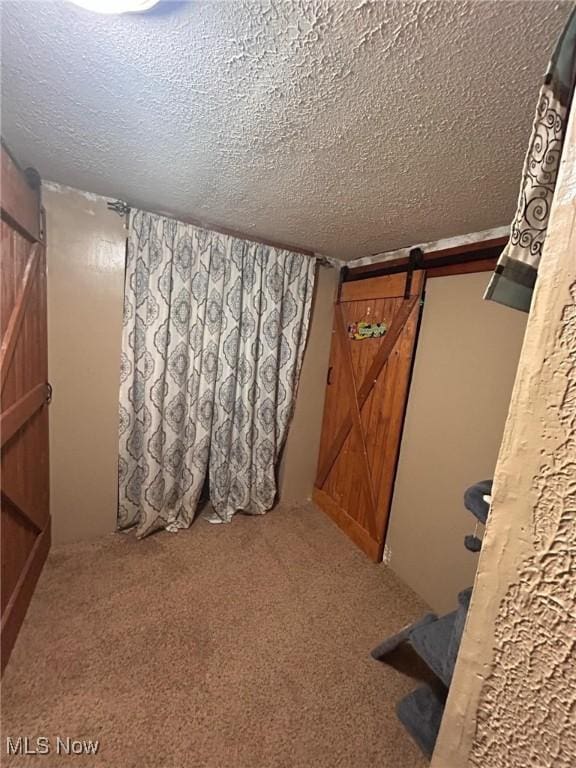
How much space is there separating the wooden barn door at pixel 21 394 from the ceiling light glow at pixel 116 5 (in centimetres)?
87

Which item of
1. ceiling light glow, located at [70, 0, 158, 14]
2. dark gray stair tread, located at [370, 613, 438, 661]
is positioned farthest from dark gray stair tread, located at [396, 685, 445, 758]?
ceiling light glow, located at [70, 0, 158, 14]

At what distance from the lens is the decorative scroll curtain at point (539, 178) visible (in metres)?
0.58

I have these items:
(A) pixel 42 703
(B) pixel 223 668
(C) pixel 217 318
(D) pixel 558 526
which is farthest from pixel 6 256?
(B) pixel 223 668

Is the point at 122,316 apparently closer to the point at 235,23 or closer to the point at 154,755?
the point at 235,23

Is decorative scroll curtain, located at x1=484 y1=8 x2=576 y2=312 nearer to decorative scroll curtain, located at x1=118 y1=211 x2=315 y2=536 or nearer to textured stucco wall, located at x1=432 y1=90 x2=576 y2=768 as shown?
textured stucco wall, located at x1=432 y1=90 x2=576 y2=768

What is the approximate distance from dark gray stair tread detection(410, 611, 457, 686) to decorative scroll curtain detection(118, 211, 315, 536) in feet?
5.35

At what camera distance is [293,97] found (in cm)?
98

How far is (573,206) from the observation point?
1.48 ft

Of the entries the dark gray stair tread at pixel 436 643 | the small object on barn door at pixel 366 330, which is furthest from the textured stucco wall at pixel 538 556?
the small object on barn door at pixel 366 330

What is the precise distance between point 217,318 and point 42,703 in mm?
2117

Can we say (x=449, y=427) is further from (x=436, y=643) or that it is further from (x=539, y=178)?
(x=539, y=178)

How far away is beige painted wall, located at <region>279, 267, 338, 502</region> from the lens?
2850 millimetres

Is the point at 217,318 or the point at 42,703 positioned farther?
the point at 217,318

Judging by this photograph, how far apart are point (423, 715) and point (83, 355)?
256cm
